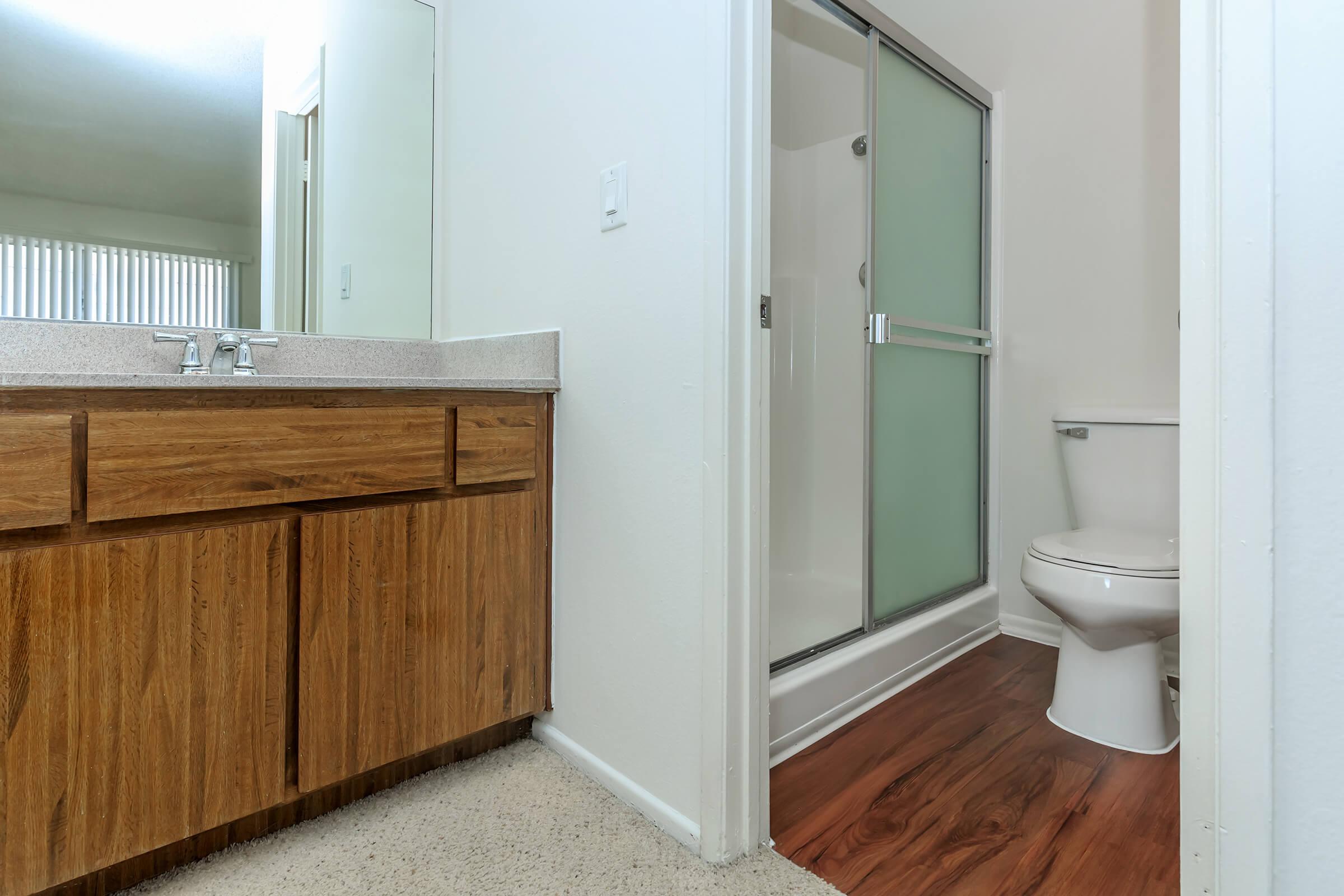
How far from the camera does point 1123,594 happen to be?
1536 mm

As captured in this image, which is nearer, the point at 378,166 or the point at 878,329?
the point at 378,166

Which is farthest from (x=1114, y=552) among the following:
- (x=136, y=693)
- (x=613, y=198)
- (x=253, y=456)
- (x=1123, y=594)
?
(x=136, y=693)

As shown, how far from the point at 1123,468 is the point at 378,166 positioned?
2.14 m

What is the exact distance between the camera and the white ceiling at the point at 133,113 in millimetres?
1355

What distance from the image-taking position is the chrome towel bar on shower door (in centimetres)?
191

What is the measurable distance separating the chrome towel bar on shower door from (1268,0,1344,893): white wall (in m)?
1.29

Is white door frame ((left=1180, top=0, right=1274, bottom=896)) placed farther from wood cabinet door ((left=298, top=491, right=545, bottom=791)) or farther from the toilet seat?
wood cabinet door ((left=298, top=491, right=545, bottom=791))

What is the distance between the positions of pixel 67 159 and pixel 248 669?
1097mm

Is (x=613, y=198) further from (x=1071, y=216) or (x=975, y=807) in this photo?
(x=1071, y=216)

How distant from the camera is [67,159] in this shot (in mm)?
1400

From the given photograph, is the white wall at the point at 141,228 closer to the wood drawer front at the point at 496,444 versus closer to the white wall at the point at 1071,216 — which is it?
the wood drawer front at the point at 496,444

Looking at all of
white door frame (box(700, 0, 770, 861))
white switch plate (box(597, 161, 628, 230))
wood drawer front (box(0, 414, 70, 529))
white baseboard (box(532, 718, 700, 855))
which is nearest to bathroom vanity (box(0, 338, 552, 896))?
wood drawer front (box(0, 414, 70, 529))

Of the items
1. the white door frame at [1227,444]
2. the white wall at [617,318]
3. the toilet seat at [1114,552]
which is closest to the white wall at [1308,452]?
the white door frame at [1227,444]

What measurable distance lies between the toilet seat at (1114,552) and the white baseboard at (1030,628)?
50 cm
